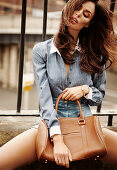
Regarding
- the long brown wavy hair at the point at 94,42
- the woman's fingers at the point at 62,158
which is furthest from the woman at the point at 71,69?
the woman's fingers at the point at 62,158

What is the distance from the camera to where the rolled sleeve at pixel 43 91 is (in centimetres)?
158

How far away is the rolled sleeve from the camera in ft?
5.17

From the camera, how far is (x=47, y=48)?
1.76 meters

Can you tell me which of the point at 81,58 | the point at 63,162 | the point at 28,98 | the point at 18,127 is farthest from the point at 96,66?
the point at 28,98

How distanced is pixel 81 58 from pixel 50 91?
34 cm

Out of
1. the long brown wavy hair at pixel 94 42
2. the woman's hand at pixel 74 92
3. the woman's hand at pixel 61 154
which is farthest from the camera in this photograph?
the long brown wavy hair at pixel 94 42

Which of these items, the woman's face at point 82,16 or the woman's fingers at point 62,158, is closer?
the woman's fingers at point 62,158

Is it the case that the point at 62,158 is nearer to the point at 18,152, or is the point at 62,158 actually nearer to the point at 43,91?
the point at 18,152

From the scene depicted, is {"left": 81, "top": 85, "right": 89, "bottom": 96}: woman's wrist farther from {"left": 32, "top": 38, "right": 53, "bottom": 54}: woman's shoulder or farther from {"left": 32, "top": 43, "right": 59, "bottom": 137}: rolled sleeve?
{"left": 32, "top": 38, "right": 53, "bottom": 54}: woman's shoulder

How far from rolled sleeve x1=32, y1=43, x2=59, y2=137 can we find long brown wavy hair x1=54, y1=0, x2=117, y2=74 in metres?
0.16

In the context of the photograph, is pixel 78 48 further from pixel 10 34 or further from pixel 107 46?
pixel 10 34

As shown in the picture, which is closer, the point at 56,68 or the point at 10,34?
the point at 56,68

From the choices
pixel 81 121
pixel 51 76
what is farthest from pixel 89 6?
pixel 81 121

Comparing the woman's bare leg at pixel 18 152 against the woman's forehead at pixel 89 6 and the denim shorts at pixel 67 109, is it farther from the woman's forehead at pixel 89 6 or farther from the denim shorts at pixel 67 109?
the woman's forehead at pixel 89 6
